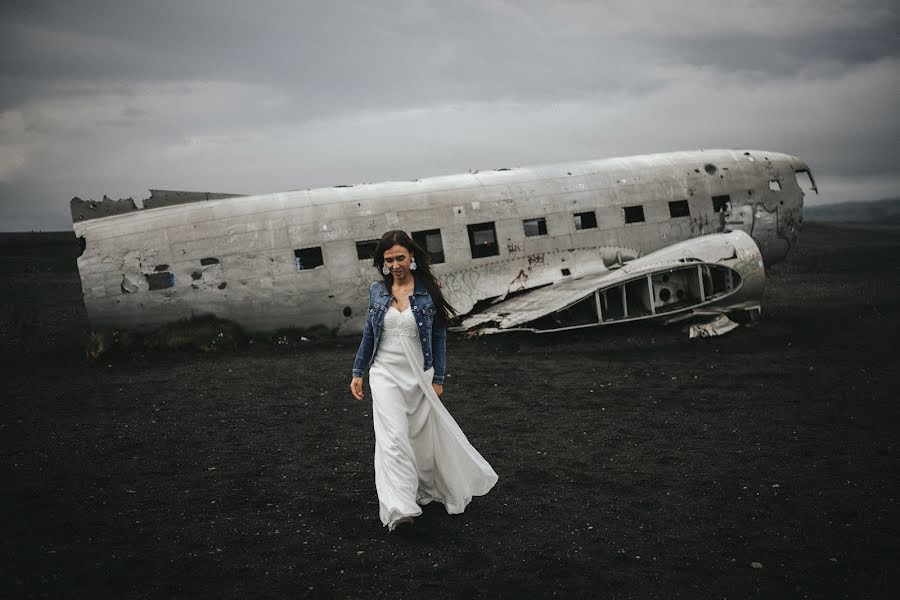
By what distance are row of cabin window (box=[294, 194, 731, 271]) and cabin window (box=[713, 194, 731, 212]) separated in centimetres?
77

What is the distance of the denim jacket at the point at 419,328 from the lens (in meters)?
5.75

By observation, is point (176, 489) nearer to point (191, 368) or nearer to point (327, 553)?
point (327, 553)

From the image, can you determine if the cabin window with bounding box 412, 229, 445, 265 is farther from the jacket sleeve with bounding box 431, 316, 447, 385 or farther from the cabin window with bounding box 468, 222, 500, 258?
the jacket sleeve with bounding box 431, 316, 447, 385

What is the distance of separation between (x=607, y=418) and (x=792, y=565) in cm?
398

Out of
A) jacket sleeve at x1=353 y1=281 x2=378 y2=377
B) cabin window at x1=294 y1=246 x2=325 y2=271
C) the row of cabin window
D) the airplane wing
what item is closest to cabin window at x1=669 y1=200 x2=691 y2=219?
the row of cabin window

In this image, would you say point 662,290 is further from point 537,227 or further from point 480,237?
point 480,237

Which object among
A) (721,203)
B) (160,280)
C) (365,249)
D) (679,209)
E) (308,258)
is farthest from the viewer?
(721,203)

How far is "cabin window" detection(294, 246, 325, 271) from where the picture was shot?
46.4ft

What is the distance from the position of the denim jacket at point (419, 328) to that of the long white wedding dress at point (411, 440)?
6cm

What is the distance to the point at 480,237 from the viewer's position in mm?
14789

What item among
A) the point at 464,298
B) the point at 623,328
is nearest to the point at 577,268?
the point at 623,328

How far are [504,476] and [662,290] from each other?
8.84 metres

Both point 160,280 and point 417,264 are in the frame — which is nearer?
point 417,264

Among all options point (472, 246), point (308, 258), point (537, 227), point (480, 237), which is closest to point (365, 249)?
point (308, 258)
